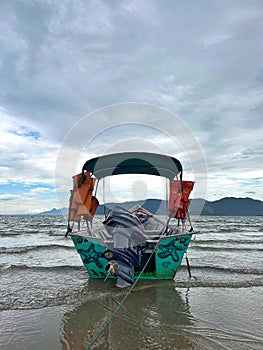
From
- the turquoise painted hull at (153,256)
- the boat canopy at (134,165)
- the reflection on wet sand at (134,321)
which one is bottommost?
the reflection on wet sand at (134,321)

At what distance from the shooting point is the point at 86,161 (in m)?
7.51

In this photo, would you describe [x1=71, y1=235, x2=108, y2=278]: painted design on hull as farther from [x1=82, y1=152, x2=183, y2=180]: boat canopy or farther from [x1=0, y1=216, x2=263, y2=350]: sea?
[x1=82, y1=152, x2=183, y2=180]: boat canopy

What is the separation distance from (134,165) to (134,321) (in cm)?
435

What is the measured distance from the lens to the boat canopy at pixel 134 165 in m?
7.41

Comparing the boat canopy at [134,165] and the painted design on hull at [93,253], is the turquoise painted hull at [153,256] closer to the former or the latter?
the painted design on hull at [93,253]

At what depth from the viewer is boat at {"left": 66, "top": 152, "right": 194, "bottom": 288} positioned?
19.3 feet

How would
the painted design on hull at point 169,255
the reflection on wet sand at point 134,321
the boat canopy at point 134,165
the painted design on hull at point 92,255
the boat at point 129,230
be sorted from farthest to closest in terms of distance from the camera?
the boat canopy at point 134,165, the painted design on hull at point 92,255, the painted design on hull at point 169,255, the boat at point 129,230, the reflection on wet sand at point 134,321

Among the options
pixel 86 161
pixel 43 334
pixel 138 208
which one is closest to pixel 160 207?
pixel 138 208

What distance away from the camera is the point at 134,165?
8125 millimetres

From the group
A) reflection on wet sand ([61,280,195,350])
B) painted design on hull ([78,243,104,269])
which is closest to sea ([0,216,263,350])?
reflection on wet sand ([61,280,195,350])

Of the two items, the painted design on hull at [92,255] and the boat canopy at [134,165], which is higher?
the boat canopy at [134,165]

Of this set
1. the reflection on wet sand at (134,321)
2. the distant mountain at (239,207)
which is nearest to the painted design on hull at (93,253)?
the reflection on wet sand at (134,321)

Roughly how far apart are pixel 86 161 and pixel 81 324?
160 inches

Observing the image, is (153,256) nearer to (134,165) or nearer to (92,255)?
(92,255)
